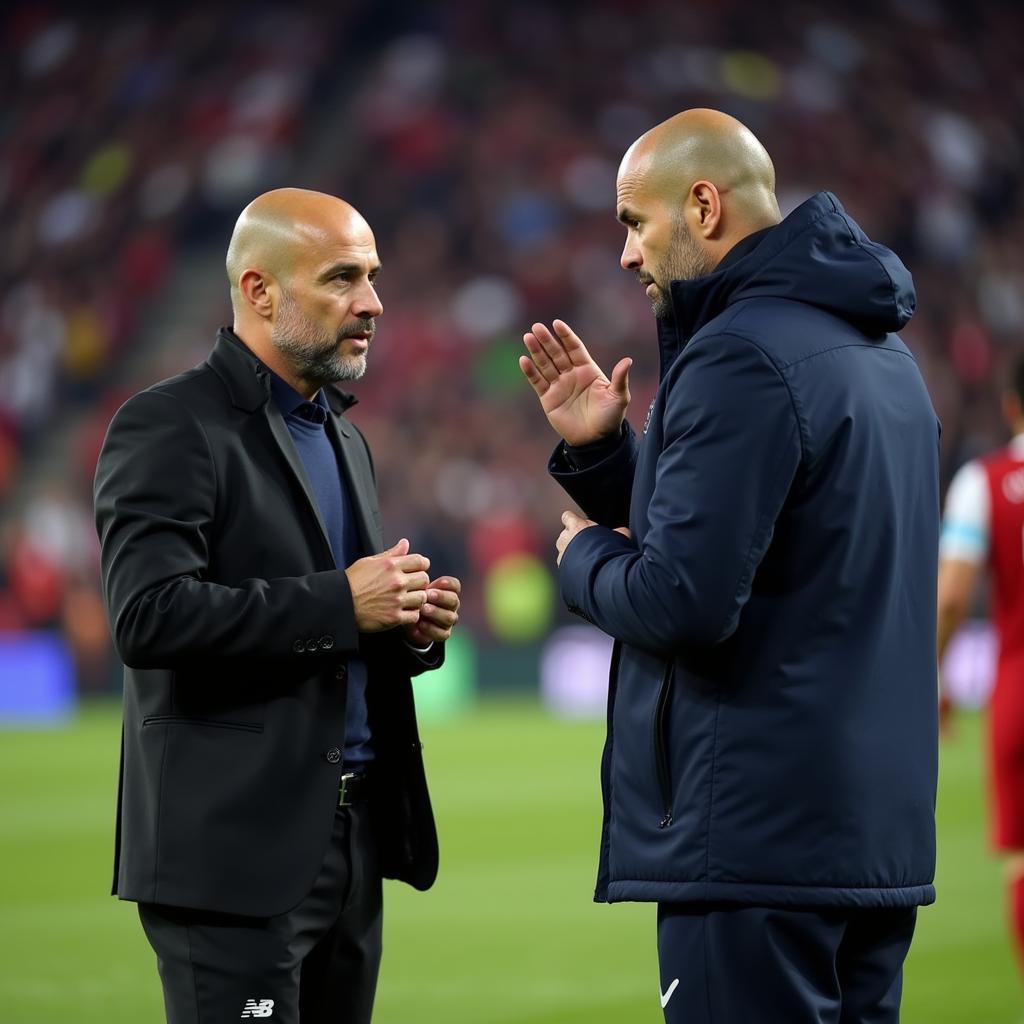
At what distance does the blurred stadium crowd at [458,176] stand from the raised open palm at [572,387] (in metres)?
15.3

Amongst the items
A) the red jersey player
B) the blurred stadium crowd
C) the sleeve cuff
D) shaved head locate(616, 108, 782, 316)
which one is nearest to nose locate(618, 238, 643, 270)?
shaved head locate(616, 108, 782, 316)

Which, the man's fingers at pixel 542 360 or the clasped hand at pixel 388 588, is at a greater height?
the man's fingers at pixel 542 360

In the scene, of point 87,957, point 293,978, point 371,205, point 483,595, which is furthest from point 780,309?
point 371,205

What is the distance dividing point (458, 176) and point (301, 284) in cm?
2074

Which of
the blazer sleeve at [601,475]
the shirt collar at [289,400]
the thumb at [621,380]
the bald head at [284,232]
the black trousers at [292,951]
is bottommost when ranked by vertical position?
the black trousers at [292,951]

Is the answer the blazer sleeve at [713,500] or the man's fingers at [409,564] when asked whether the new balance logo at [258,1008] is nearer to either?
the man's fingers at [409,564]

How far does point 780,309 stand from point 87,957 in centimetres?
480

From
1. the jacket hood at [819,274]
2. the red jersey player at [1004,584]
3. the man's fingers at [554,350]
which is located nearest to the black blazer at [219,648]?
the man's fingers at [554,350]

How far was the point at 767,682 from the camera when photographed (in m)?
2.64

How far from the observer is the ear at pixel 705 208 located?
9.38 ft

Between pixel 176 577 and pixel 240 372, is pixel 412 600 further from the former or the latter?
pixel 240 372

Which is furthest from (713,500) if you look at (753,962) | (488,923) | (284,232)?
(488,923)

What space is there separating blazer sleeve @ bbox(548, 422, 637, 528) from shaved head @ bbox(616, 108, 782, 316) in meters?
0.36

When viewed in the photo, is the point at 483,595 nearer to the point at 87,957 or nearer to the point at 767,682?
the point at 87,957
